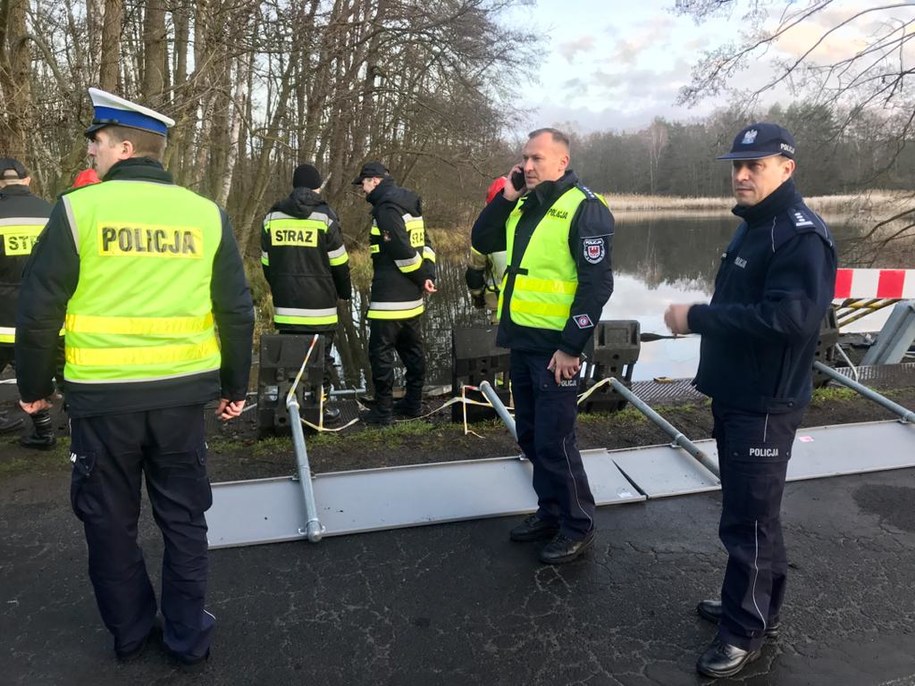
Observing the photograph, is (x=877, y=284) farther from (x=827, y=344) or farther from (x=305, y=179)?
(x=305, y=179)

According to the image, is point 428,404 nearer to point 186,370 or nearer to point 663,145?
point 186,370

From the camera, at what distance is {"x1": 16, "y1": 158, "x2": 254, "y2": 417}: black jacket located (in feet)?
7.72

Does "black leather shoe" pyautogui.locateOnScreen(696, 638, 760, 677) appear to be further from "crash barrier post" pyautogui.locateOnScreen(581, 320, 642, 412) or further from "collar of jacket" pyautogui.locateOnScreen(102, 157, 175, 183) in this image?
"crash barrier post" pyautogui.locateOnScreen(581, 320, 642, 412)

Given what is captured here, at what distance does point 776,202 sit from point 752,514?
124 centimetres

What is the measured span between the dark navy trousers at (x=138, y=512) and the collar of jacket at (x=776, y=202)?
2331mm

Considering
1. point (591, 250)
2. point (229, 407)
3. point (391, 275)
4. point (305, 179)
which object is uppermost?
point (305, 179)

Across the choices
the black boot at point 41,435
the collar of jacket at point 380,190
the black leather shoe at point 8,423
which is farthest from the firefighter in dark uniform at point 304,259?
the black leather shoe at point 8,423

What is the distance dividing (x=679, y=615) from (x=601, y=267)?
1.69 metres

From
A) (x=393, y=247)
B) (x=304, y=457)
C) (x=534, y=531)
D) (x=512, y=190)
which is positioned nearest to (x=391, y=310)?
(x=393, y=247)

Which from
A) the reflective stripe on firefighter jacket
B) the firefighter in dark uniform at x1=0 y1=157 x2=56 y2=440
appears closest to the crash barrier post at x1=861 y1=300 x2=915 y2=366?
the reflective stripe on firefighter jacket

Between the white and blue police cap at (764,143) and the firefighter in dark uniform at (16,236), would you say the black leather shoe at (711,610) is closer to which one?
the white and blue police cap at (764,143)

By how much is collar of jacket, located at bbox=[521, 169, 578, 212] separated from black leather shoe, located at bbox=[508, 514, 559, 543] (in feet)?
5.76

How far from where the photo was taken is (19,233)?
4863mm

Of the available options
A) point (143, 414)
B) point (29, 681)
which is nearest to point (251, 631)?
point (29, 681)
